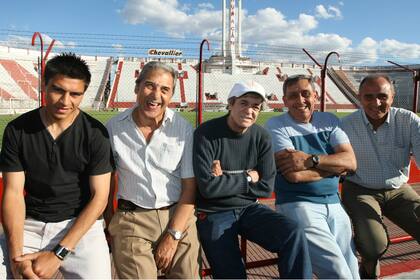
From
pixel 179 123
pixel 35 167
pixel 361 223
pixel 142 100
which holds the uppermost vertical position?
pixel 142 100

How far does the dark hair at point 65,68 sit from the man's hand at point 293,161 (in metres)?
1.62

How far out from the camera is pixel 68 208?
247 centimetres

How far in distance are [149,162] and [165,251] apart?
2.06 ft

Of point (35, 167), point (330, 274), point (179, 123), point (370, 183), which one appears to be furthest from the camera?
point (370, 183)

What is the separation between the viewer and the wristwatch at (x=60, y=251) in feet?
7.64

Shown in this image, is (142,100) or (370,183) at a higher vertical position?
(142,100)

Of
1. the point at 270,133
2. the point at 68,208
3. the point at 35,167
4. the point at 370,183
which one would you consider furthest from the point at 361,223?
the point at 35,167

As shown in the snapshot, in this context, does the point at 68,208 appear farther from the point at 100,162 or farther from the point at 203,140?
the point at 203,140

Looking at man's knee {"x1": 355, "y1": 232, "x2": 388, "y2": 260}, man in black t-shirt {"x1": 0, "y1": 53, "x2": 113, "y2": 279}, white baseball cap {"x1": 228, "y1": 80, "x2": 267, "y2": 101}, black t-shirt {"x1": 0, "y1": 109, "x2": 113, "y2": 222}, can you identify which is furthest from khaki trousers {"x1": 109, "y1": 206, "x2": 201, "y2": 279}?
man's knee {"x1": 355, "y1": 232, "x2": 388, "y2": 260}

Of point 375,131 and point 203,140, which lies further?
point 375,131

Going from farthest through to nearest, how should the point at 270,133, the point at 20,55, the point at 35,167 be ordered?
1. the point at 20,55
2. the point at 270,133
3. the point at 35,167

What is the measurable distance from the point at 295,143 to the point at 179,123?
100 centimetres

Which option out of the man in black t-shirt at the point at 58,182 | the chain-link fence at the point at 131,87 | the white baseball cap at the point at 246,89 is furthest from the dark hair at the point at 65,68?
the chain-link fence at the point at 131,87

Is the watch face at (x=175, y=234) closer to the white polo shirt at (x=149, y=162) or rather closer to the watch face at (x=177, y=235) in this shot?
the watch face at (x=177, y=235)
